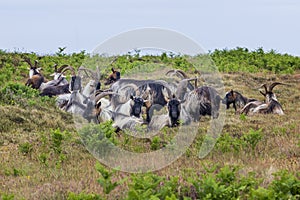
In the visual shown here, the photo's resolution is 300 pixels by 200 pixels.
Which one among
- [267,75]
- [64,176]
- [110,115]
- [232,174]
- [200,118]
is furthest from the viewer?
[267,75]

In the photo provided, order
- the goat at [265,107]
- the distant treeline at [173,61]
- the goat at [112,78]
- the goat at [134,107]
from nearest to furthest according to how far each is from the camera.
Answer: the goat at [134,107] < the goat at [265,107] < the goat at [112,78] < the distant treeline at [173,61]

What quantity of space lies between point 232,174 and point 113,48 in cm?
605

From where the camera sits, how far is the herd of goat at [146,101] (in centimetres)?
1453

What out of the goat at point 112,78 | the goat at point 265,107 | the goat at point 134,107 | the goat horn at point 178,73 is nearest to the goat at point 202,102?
A: the goat at point 265,107

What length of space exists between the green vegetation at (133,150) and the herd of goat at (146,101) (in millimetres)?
517

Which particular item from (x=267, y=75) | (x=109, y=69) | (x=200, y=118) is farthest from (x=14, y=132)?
(x=267, y=75)

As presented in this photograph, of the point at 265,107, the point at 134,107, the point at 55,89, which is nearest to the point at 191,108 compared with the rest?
the point at 134,107

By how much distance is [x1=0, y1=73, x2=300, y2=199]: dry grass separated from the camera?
845 centimetres

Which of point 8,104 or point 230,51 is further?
point 230,51

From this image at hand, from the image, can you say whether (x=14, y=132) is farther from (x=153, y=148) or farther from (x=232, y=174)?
(x=232, y=174)

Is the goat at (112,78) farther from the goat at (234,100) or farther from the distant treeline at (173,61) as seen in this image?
the goat at (234,100)

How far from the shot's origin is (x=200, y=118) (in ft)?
53.1

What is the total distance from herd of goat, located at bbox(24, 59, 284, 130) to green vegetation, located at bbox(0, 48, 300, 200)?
52cm

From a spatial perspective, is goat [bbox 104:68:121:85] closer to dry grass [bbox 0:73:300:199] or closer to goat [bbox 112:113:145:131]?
dry grass [bbox 0:73:300:199]
